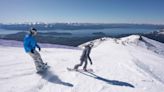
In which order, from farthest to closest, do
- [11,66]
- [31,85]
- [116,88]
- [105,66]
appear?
[105,66]
[11,66]
[116,88]
[31,85]

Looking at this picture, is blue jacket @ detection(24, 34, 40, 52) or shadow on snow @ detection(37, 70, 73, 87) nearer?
shadow on snow @ detection(37, 70, 73, 87)

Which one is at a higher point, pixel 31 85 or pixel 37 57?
pixel 37 57

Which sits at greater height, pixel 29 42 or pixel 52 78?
pixel 29 42

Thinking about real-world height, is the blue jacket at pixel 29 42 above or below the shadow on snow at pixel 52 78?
above

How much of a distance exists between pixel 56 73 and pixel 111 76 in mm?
3036

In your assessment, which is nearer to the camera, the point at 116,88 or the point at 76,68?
the point at 116,88

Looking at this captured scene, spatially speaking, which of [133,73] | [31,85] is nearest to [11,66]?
[31,85]

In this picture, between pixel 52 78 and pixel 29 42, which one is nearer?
pixel 29 42

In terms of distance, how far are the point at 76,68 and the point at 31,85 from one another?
3.41 meters

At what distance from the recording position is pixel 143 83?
1010 cm

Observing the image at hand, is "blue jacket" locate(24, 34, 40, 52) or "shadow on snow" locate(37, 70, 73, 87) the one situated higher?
"blue jacket" locate(24, 34, 40, 52)

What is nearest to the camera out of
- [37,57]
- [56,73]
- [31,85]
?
[31,85]

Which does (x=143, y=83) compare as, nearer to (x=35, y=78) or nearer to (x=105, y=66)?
(x=105, y=66)

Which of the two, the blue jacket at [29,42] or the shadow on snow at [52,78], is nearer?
the shadow on snow at [52,78]
